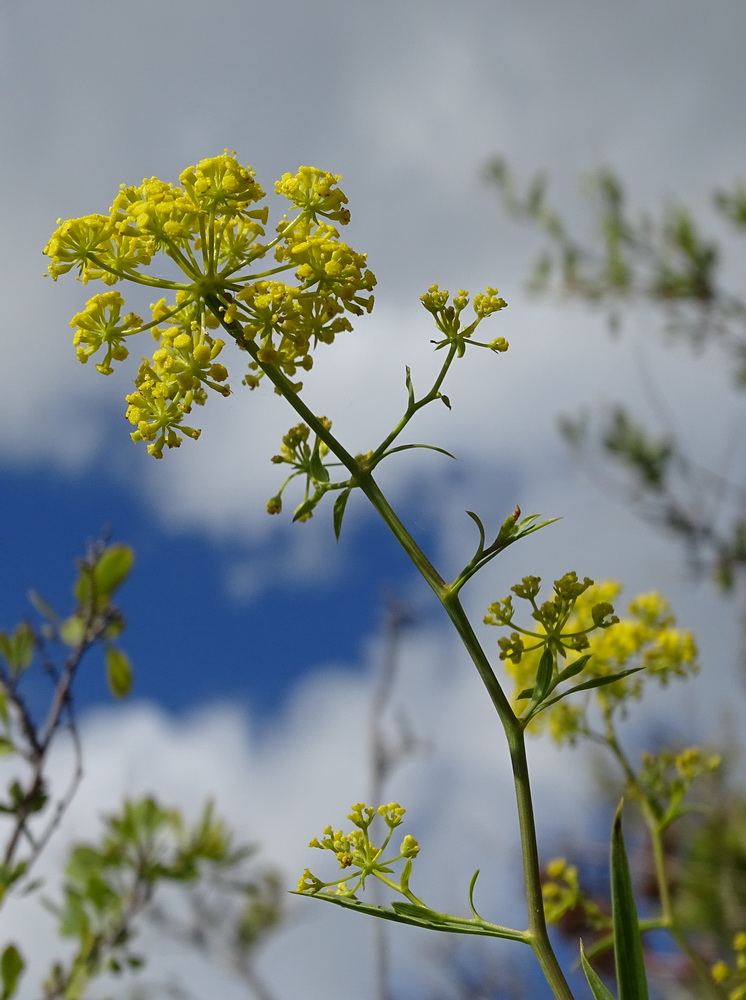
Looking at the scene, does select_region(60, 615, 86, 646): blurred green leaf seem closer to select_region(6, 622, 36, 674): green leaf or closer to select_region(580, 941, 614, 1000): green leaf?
select_region(6, 622, 36, 674): green leaf

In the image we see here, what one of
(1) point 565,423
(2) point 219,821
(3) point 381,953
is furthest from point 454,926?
(1) point 565,423

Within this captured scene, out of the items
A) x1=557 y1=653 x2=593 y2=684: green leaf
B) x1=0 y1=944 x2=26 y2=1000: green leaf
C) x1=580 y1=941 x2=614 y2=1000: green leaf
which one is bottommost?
x1=0 y1=944 x2=26 y2=1000: green leaf

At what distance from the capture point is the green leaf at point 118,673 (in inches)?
88.0

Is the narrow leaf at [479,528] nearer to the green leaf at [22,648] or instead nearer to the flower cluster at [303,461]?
the flower cluster at [303,461]

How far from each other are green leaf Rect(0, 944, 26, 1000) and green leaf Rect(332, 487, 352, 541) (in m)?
1.03

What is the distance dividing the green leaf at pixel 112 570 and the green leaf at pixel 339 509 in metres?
1.03

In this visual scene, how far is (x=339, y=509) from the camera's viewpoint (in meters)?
1.38

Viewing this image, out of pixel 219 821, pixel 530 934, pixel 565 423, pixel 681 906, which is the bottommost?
pixel 530 934

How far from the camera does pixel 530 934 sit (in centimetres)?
116

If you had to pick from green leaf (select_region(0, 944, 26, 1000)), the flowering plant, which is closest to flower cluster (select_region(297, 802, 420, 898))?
the flowering plant

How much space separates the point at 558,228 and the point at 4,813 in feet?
20.6

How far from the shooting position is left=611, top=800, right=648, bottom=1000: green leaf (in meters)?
1.26

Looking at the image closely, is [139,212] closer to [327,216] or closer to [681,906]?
[327,216]

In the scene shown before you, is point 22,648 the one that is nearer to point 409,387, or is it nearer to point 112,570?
point 112,570
